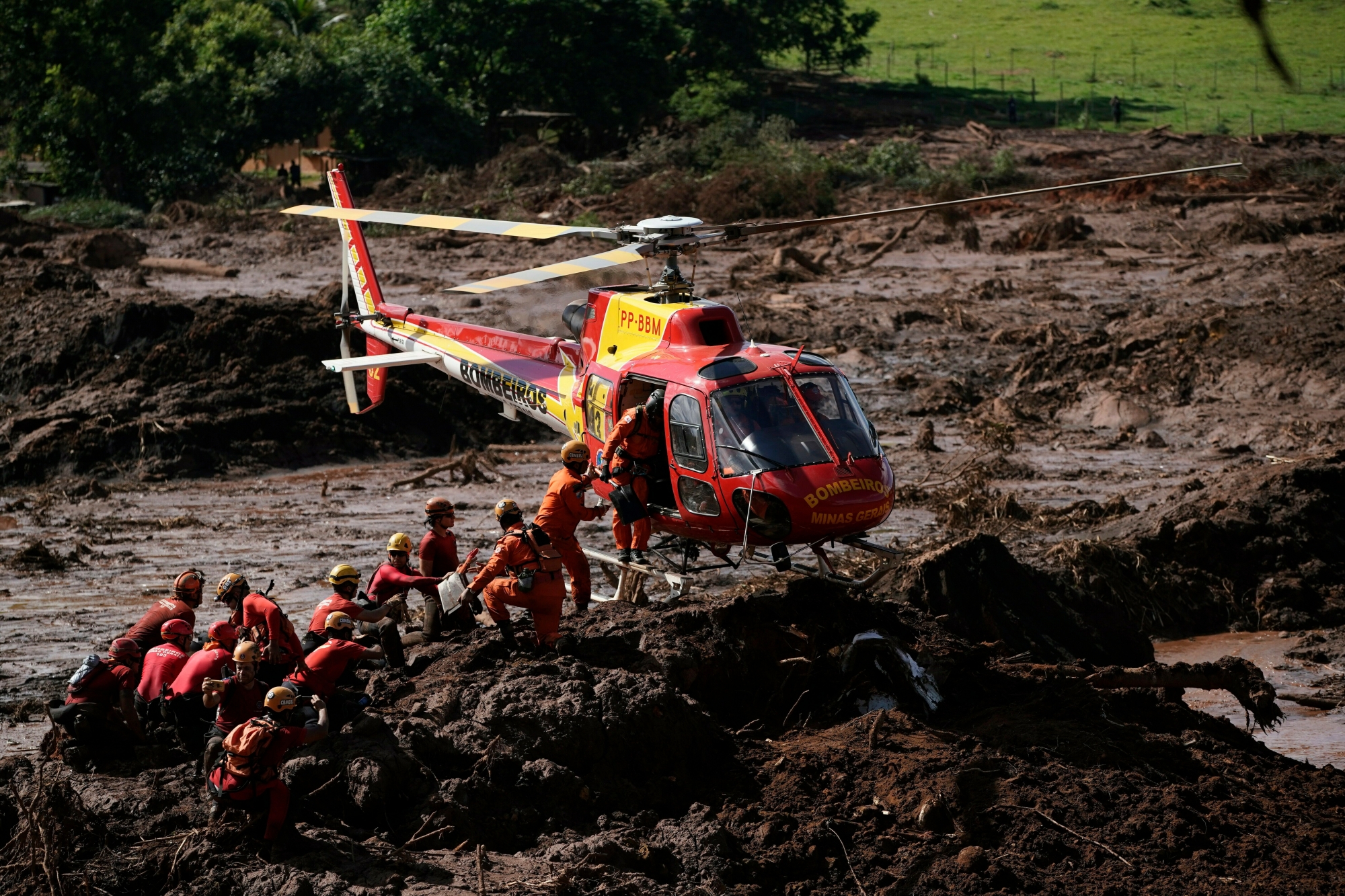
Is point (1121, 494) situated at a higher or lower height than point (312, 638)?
lower

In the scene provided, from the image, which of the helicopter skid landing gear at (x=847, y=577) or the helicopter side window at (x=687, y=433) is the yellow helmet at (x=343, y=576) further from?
the helicopter skid landing gear at (x=847, y=577)

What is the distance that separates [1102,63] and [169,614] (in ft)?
186

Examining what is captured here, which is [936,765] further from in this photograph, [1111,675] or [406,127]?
[406,127]

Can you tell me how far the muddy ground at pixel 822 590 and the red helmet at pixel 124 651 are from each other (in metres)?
0.81

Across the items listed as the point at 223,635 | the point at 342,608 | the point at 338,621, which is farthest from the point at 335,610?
the point at 223,635

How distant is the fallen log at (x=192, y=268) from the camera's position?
3141 cm

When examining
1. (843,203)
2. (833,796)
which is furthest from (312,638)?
(843,203)

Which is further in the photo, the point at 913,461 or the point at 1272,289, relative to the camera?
the point at 1272,289

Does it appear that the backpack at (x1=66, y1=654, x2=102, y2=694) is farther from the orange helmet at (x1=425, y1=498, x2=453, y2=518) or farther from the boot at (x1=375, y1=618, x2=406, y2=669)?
the orange helmet at (x1=425, y1=498, x2=453, y2=518)

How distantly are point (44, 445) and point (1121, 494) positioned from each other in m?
14.9

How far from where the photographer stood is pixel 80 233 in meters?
35.7

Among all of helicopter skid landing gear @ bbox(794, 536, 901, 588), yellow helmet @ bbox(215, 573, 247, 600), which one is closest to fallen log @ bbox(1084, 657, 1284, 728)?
helicopter skid landing gear @ bbox(794, 536, 901, 588)

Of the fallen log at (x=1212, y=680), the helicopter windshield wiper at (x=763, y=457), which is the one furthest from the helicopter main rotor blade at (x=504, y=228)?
the fallen log at (x=1212, y=680)

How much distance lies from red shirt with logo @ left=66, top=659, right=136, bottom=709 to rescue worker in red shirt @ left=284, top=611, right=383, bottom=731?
4.08 feet
